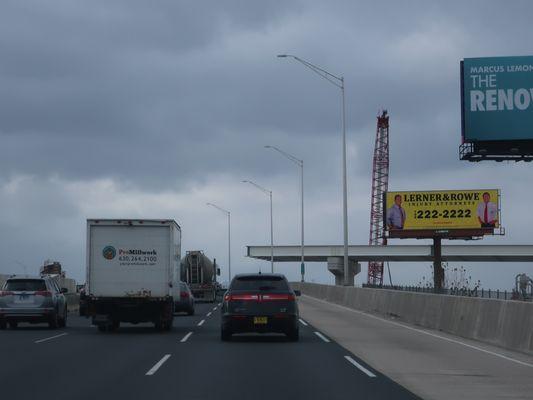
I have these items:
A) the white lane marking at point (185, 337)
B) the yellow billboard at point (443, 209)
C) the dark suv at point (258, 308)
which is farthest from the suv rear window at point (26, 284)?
the yellow billboard at point (443, 209)

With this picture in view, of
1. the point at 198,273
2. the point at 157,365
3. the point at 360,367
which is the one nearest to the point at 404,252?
the point at 198,273

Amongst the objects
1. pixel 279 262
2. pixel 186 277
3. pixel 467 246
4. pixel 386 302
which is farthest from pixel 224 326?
pixel 279 262

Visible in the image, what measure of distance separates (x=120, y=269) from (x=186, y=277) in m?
33.2

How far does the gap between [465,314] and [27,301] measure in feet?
44.2

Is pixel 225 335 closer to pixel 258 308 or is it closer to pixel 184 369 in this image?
pixel 258 308

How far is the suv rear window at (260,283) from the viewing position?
24734 millimetres

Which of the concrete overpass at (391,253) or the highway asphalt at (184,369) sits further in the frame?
the concrete overpass at (391,253)

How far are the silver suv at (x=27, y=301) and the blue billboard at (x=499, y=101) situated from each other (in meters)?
20.0

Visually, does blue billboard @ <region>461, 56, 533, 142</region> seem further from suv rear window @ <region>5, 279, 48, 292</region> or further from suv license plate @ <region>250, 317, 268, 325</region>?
suv license plate @ <region>250, 317, 268, 325</region>

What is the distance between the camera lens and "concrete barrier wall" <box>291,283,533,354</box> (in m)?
21.2

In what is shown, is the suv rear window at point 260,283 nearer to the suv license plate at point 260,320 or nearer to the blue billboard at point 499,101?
the suv license plate at point 260,320

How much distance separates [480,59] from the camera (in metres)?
43.0

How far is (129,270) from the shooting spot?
28.4m

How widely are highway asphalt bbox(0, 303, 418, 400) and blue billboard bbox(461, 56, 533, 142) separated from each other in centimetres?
1891
